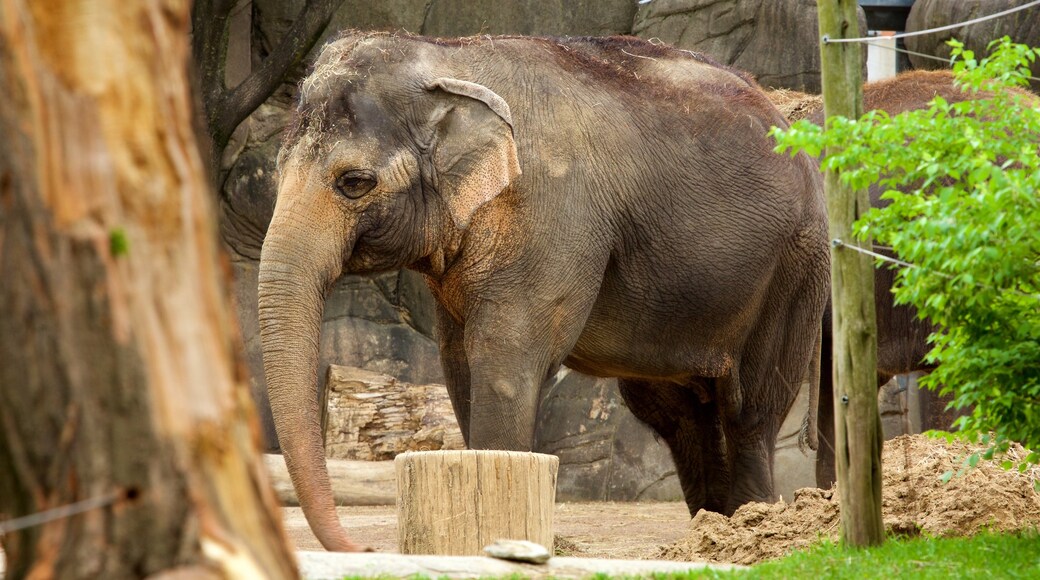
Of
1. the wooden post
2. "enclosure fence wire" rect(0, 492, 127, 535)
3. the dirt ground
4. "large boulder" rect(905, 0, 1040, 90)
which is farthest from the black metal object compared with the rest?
"enclosure fence wire" rect(0, 492, 127, 535)

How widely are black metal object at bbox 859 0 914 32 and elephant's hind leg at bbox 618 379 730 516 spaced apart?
677cm

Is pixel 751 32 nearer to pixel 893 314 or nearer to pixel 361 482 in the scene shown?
pixel 893 314

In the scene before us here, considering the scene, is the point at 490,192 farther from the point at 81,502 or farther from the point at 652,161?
the point at 81,502

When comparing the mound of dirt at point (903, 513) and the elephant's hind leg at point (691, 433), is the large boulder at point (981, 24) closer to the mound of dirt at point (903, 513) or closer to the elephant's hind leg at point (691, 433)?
the elephant's hind leg at point (691, 433)

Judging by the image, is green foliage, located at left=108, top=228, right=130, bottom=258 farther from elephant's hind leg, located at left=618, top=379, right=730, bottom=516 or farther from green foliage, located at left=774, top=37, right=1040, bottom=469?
elephant's hind leg, located at left=618, top=379, right=730, bottom=516

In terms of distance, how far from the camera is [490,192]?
732cm

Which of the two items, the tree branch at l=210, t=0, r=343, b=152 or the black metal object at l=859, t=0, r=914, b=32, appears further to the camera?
the black metal object at l=859, t=0, r=914, b=32

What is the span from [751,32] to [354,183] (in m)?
7.18

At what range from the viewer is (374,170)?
283 inches

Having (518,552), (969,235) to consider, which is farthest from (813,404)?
(518,552)

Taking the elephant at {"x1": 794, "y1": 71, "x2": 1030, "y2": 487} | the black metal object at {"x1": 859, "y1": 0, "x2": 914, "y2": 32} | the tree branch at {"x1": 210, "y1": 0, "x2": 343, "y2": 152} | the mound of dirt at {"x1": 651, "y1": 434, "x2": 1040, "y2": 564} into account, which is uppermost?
the black metal object at {"x1": 859, "y1": 0, "x2": 914, "y2": 32}

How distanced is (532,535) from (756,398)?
3265 millimetres

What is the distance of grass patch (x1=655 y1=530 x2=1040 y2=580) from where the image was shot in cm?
516

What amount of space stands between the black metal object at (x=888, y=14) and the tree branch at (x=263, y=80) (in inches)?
234
